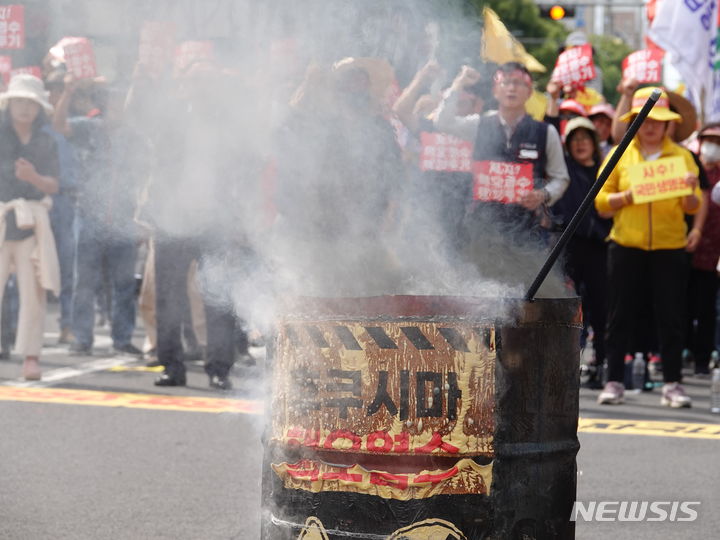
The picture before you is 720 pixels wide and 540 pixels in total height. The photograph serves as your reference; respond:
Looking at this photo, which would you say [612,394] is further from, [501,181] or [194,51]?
[194,51]

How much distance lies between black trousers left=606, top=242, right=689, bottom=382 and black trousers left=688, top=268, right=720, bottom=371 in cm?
218

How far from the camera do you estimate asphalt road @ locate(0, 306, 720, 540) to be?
4.86 m

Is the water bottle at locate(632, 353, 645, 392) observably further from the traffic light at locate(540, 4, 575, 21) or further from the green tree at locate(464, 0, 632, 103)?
the green tree at locate(464, 0, 632, 103)

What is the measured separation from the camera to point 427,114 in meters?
6.10

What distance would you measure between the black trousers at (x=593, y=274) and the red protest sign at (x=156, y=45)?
4.08 meters

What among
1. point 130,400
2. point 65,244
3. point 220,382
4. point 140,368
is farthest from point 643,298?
point 65,244

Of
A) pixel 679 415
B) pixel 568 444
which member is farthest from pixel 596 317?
pixel 568 444

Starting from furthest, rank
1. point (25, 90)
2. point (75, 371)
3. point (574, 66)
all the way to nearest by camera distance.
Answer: point (574, 66), point (75, 371), point (25, 90)

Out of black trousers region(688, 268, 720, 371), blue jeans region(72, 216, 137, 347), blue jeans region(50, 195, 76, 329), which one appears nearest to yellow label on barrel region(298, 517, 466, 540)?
blue jeans region(72, 216, 137, 347)

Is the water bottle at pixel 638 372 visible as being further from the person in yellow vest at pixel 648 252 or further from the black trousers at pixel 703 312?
the black trousers at pixel 703 312

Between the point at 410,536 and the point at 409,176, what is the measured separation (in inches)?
74.8

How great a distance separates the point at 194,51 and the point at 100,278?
Answer: 582 centimetres

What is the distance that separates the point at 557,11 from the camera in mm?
21484

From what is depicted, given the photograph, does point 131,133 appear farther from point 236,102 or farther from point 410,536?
point 410,536
